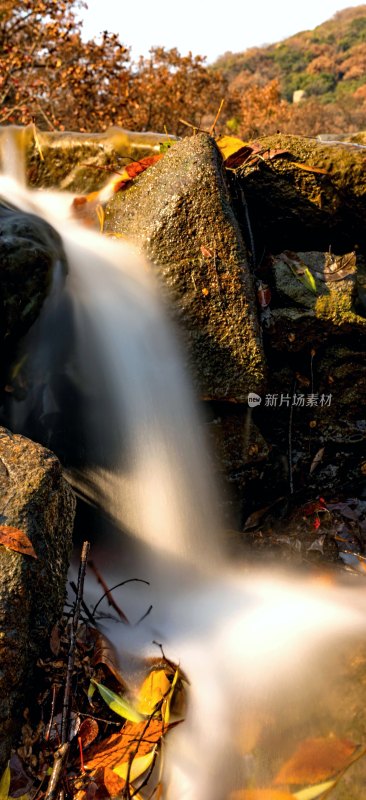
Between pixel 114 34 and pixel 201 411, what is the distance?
6685 millimetres

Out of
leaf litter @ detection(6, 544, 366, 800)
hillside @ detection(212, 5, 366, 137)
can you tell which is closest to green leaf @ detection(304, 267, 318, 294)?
leaf litter @ detection(6, 544, 366, 800)

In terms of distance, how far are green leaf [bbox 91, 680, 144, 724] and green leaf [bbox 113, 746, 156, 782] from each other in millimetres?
139

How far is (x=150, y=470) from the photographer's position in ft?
9.53

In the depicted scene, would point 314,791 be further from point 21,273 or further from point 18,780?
point 21,273

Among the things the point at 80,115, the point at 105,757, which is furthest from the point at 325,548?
the point at 80,115

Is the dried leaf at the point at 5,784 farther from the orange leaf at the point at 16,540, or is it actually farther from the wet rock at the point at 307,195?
the wet rock at the point at 307,195

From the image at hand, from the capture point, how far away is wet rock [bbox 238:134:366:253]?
3.17m

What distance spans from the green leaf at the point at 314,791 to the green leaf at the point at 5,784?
0.84 m

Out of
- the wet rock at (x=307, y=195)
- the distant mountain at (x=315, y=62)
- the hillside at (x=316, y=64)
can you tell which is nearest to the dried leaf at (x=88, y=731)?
the wet rock at (x=307, y=195)

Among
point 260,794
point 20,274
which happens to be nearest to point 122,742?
point 260,794

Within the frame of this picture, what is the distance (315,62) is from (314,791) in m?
31.2

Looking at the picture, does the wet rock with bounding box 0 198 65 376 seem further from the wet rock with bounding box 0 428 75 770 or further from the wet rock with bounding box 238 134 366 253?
the wet rock with bounding box 238 134 366 253

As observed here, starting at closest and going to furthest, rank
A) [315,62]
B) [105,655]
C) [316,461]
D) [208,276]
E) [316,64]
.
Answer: [105,655], [208,276], [316,461], [316,64], [315,62]

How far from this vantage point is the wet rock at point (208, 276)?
2.88 metres
